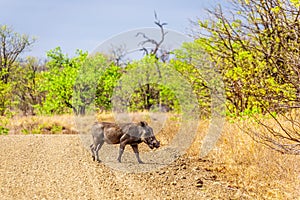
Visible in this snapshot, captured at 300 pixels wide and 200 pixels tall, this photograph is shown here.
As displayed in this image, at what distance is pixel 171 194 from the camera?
5.49 meters

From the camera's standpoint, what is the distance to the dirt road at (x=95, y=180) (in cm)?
551

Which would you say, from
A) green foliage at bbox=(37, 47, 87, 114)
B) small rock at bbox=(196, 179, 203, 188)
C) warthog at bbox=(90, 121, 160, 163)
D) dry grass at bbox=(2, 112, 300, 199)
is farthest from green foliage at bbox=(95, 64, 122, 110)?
small rock at bbox=(196, 179, 203, 188)

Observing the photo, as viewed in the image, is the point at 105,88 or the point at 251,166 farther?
the point at 105,88

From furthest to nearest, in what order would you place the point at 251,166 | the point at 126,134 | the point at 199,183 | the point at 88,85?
the point at 88,85 → the point at 126,134 → the point at 251,166 → the point at 199,183

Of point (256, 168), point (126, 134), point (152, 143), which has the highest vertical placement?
point (126, 134)

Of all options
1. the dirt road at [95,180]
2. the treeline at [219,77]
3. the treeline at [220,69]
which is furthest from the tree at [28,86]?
the dirt road at [95,180]

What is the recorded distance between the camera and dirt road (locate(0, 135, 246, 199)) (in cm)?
551

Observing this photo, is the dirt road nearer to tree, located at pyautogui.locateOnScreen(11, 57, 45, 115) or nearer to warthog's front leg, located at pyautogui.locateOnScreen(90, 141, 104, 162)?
warthog's front leg, located at pyautogui.locateOnScreen(90, 141, 104, 162)

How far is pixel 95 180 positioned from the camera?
20.2 feet

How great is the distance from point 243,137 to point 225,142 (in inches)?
19.0

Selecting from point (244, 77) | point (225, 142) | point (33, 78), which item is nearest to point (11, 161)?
point (225, 142)

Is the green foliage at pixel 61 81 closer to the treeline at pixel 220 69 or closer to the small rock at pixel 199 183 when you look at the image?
the treeline at pixel 220 69

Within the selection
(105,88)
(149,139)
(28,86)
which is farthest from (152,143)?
(28,86)

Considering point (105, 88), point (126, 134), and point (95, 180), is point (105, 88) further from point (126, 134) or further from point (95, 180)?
point (95, 180)
